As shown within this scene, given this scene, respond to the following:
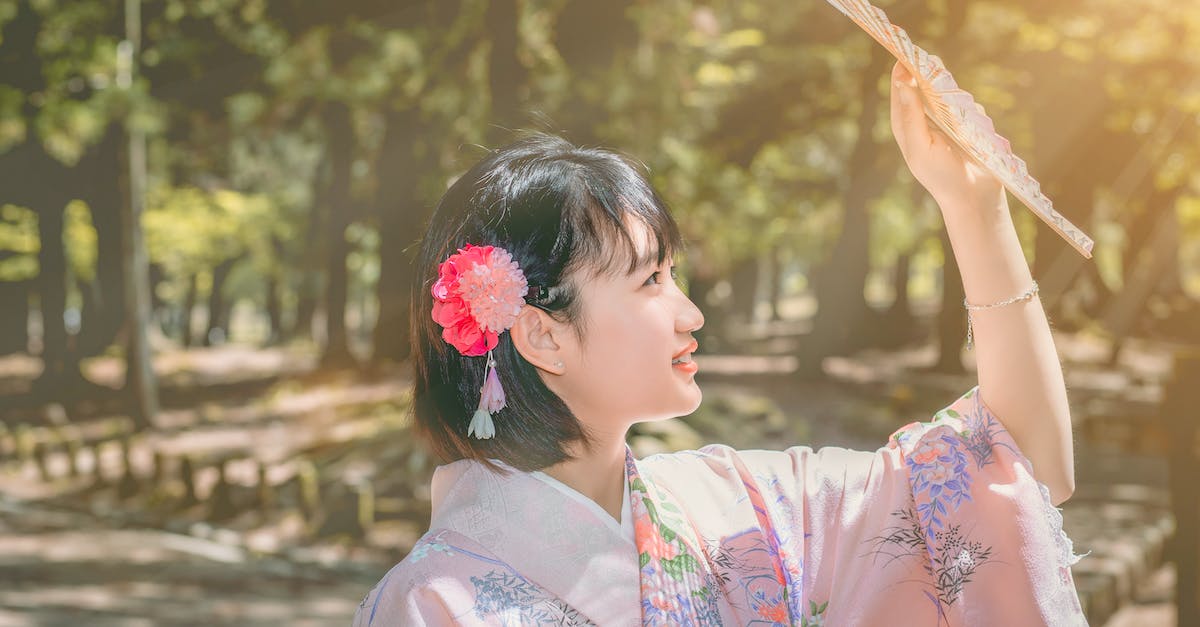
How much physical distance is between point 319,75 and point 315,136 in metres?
5.13

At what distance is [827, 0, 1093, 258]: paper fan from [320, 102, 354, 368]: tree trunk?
18098 mm

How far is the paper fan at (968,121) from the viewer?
1639 mm

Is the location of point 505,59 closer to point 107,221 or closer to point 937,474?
point 937,474

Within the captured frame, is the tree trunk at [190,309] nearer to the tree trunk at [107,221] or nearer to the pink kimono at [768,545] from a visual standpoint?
the tree trunk at [107,221]

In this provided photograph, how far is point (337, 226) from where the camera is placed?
69.0 feet

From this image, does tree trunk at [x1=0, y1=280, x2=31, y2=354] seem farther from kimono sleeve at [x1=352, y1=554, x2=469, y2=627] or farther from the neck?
kimono sleeve at [x1=352, y1=554, x2=469, y2=627]

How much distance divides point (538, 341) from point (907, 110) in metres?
0.76

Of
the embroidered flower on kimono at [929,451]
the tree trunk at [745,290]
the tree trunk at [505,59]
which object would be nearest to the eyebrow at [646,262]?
the embroidered flower on kimono at [929,451]

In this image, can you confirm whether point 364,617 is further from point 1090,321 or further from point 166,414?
point 1090,321

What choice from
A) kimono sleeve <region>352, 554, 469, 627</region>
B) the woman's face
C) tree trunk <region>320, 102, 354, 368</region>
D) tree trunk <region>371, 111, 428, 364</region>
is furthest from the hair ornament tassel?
tree trunk <region>320, 102, 354, 368</region>

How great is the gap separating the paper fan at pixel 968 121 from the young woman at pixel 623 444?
3.4 inches

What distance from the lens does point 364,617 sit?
1669 millimetres

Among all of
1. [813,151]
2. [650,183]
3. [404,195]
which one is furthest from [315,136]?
[650,183]

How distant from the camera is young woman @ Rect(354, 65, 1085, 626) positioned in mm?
1800
